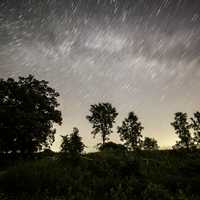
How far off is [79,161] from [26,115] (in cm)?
2109

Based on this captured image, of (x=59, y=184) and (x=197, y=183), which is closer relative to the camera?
(x=59, y=184)

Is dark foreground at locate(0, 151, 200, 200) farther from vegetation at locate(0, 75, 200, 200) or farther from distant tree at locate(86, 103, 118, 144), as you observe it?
distant tree at locate(86, 103, 118, 144)

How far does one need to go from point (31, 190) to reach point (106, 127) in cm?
4978

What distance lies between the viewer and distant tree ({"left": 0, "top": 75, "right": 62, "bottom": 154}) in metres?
31.1

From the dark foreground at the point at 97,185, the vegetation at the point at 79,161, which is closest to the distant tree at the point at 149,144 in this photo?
the vegetation at the point at 79,161

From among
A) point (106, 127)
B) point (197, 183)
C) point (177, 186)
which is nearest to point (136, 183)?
point (177, 186)

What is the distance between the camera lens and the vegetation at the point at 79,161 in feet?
26.3

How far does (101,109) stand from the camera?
59.6 metres

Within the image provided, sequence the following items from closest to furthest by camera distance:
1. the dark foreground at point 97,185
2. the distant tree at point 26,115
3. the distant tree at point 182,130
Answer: the dark foreground at point 97,185, the distant tree at point 26,115, the distant tree at point 182,130

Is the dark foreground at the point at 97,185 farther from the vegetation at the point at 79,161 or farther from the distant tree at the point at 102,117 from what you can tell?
the distant tree at the point at 102,117

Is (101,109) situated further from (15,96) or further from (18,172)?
(18,172)

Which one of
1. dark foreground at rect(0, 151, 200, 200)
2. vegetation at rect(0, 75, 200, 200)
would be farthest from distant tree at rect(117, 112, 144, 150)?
dark foreground at rect(0, 151, 200, 200)

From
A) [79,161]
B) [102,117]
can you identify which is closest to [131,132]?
[102,117]

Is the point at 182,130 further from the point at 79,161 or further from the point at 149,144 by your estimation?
the point at 79,161
